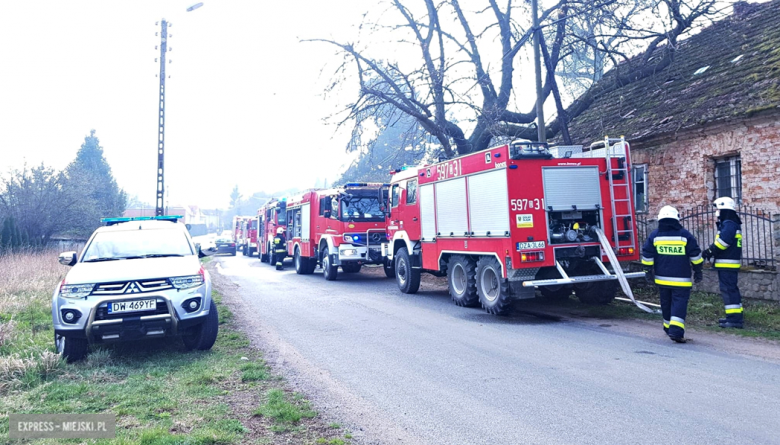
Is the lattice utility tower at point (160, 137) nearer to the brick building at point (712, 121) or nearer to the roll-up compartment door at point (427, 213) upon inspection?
the roll-up compartment door at point (427, 213)

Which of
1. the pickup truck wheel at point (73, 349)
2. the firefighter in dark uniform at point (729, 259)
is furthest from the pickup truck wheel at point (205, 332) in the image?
the firefighter in dark uniform at point (729, 259)

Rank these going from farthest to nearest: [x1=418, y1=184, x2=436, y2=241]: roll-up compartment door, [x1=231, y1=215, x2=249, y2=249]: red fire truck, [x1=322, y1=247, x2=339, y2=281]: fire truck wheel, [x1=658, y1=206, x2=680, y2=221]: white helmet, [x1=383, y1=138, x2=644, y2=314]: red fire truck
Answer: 1. [x1=231, y1=215, x2=249, y2=249]: red fire truck
2. [x1=322, y1=247, x2=339, y2=281]: fire truck wheel
3. [x1=418, y1=184, x2=436, y2=241]: roll-up compartment door
4. [x1=383, y1=138, x2=644, y2=314]: red fire truck
5. [x1=658, y1=206, x2=680, y2=221]: white helmet

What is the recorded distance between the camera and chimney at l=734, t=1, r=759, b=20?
16.3m

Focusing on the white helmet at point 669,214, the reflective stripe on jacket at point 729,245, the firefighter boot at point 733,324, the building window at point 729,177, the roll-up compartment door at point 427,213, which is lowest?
the firefighter boot at point 733,324

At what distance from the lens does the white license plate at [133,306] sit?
20.9 ft

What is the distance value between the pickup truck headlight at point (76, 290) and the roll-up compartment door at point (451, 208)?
661cm

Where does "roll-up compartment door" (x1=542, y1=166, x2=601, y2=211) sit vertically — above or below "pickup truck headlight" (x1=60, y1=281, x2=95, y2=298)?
above

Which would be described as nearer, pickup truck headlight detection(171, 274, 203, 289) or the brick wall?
pickup truck headlight detection(171, 274, 203, 289)

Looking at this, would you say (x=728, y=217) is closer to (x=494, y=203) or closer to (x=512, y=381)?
(x=494, y=203)

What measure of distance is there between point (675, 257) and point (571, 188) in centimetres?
250

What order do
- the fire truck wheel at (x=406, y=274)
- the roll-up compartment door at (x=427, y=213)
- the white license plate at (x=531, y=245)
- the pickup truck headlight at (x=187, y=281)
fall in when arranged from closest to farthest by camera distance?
the pickup truck headlight at (x=187, y=281)
the white license plate at (x=531, y=245)
the roll-up compartment door at (x=427, y=213)
the fire truck wheel at (x=406, y=274)

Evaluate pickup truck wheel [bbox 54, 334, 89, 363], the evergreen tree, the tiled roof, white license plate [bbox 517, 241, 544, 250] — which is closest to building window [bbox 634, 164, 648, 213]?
the tiled roof

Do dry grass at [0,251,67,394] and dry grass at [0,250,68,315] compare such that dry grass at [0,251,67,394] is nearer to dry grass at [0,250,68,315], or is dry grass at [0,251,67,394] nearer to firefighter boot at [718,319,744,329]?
dry grass at [0,250,68,315]

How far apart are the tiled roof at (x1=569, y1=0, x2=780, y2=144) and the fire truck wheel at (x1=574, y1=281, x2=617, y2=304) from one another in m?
4.92
